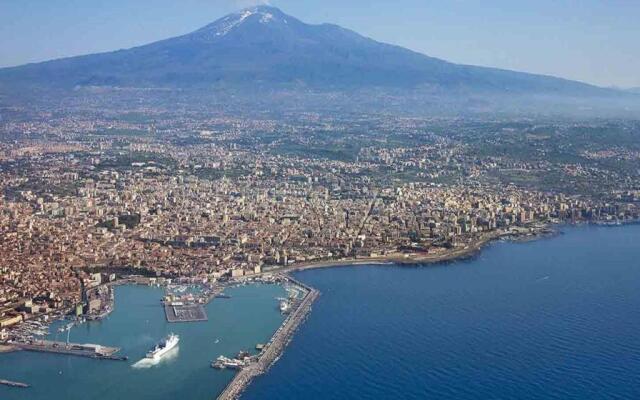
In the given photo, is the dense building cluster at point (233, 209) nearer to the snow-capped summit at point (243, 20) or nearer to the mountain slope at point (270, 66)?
the mountain slope at point (270, 66)

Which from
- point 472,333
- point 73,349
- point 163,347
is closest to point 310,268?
point 472,333

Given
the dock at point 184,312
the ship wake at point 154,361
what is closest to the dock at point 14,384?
the ship wake at point 154,361

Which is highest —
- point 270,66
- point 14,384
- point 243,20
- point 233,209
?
point 243,20

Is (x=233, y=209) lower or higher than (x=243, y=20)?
lower

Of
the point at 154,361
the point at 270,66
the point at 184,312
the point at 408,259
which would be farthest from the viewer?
the point at 270,66

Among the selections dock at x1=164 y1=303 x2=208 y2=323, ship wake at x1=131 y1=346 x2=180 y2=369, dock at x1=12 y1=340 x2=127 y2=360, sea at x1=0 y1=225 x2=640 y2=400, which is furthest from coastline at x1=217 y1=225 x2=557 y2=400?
dock at x1=12 y1=340 x2=127 y2=360

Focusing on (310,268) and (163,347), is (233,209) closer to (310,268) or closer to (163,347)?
(310,268)

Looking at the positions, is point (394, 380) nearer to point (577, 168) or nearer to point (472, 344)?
point (472, 344)

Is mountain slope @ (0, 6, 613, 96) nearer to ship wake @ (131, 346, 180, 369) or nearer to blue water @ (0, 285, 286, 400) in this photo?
blue water @ (0, 285, 286, 400)
